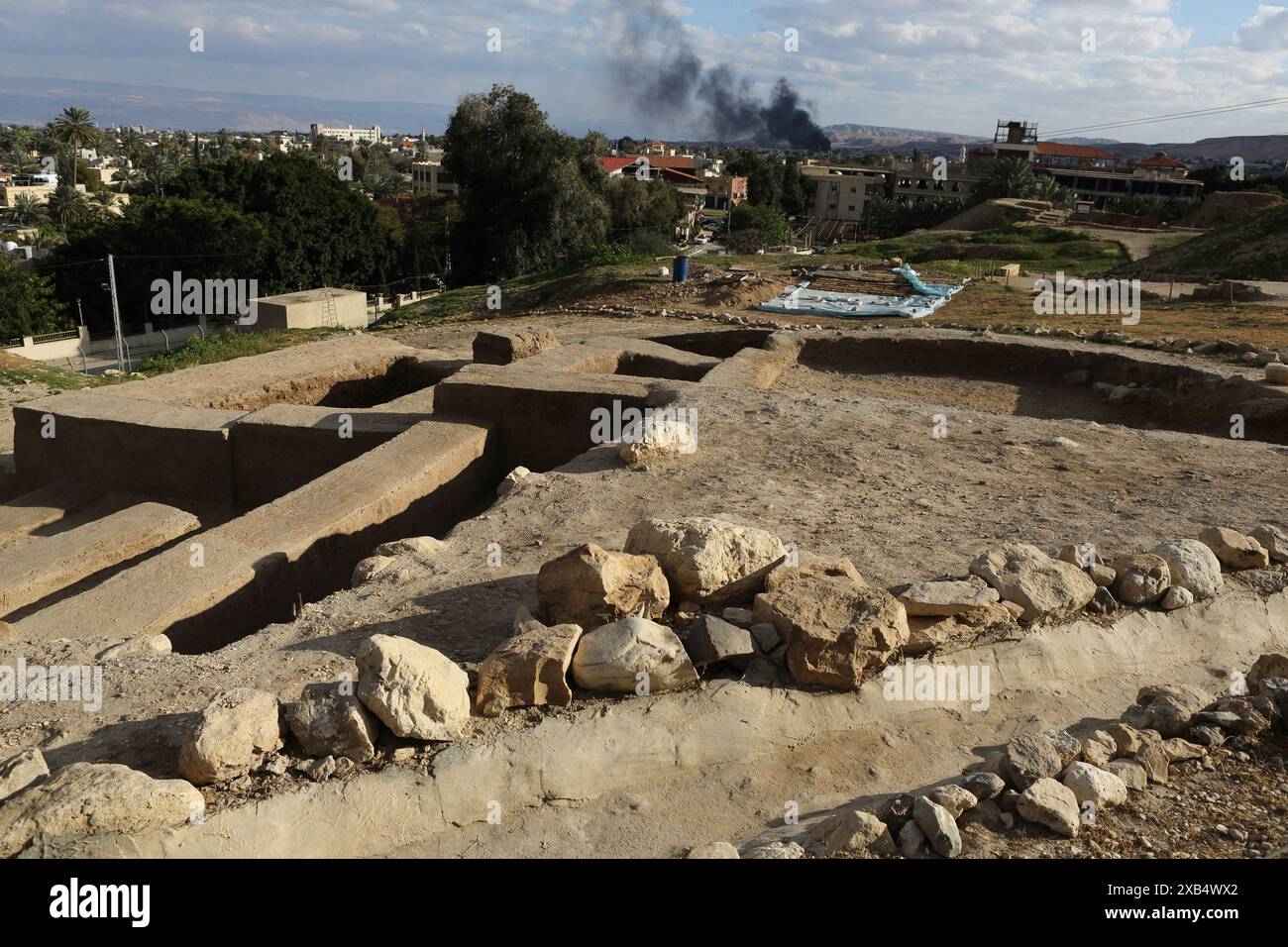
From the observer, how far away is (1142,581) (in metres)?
4.72

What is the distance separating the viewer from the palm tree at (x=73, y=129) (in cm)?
5772

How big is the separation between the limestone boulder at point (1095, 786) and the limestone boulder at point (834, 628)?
0.86 metres

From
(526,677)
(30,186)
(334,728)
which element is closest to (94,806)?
(334,728)

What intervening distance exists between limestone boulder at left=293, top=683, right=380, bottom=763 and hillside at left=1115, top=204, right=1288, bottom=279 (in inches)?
834

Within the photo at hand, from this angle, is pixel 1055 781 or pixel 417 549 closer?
pixel 1055 781

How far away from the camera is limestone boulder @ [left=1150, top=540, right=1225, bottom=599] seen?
4.85 meters

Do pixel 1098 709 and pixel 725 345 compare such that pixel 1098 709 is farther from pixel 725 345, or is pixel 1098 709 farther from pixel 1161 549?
pixel 725 345

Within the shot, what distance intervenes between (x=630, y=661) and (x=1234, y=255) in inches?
859

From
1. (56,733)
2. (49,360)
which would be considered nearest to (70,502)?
(56,733)

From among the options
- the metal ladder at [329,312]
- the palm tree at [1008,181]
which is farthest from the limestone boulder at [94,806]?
the palm tree at [1008,181]

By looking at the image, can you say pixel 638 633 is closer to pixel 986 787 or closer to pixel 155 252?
pixel 986 787

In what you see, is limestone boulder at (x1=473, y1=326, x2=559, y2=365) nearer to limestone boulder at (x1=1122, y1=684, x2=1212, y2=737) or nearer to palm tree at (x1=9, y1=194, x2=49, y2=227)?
limestone boulder at (x1=1122, y1=684, x2=1212, y2=737)

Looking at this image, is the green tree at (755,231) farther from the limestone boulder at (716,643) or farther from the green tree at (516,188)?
the limestone boulder at (716,643)

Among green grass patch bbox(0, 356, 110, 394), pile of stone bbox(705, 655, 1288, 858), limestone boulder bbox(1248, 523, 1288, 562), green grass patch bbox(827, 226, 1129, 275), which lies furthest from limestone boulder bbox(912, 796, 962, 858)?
green grass patch bbox(827, 226, 1129, 275)
